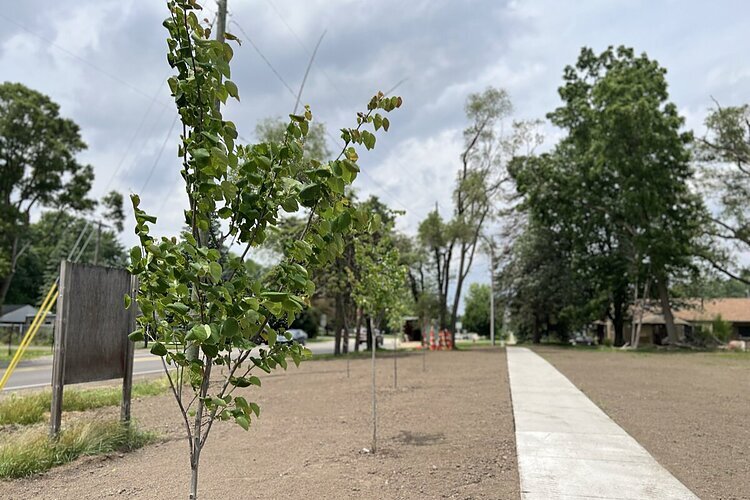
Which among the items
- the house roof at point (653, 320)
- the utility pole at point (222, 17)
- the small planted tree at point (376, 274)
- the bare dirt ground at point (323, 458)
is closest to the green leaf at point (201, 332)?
the bare dirt ground at point (323, 458)

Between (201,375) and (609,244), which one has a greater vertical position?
(609,244)

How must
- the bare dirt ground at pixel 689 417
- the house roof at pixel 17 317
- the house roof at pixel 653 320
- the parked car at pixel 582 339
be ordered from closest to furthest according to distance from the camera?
the bare dirt ground at pixel 689 417 < the house roof at pixel 17 317 < the house roof at pixel 653 320 < the parked car at pixel 582 339

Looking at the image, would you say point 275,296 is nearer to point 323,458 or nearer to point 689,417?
point 323,458

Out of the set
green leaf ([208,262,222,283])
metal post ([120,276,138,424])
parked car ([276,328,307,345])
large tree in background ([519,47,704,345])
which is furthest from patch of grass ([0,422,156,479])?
large tree in background ([519,47,704,345])

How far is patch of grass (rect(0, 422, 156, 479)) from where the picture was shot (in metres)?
5.05

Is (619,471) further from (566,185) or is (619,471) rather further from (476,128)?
(566,185)

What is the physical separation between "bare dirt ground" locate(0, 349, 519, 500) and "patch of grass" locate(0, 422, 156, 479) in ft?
0.51

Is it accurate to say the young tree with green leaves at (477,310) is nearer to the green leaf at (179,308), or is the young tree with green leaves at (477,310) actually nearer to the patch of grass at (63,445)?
the patch of grass at (63,445)

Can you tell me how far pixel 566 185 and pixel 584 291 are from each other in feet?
30.9

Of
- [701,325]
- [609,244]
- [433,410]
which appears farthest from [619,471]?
[701,325]

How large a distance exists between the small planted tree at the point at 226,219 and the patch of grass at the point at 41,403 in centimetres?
618

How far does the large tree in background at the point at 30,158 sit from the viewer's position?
24.5 meters

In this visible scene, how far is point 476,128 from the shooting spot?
1241 inches

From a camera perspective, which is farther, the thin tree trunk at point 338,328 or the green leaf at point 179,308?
the thin tree trunk at point 338,328
